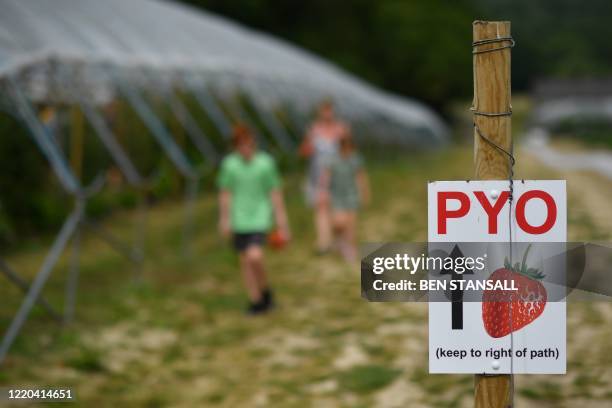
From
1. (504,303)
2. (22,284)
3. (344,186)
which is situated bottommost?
(504,303)

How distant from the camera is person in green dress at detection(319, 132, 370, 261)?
29.2 ft

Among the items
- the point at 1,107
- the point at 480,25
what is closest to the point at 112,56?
the point at 1,107

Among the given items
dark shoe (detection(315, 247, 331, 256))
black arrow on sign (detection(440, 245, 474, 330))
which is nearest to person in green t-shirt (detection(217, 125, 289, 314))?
dark shoe (detection(315, 247, 331, 256))

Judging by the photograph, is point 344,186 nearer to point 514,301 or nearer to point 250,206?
point 250,206

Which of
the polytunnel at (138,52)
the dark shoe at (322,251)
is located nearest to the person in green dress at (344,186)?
the dark shoe at (322,251)

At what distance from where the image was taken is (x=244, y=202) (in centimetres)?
656

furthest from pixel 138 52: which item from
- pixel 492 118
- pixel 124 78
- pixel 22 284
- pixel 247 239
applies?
pixel 492 118

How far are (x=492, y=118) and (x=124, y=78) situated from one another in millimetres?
9308

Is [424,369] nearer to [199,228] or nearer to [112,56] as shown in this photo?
[112,56]

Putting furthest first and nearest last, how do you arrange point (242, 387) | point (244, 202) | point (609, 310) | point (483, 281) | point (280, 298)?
point (280, 298), point (244, 202), point (609, 310), point (242, 387), point (483, 281)

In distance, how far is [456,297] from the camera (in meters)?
2.85

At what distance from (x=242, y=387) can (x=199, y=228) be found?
23.1 ft

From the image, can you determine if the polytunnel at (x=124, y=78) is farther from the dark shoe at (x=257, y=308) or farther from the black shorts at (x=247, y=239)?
the dark shoe at (x=257, y=308)

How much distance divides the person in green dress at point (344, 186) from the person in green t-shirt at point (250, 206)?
222cm
